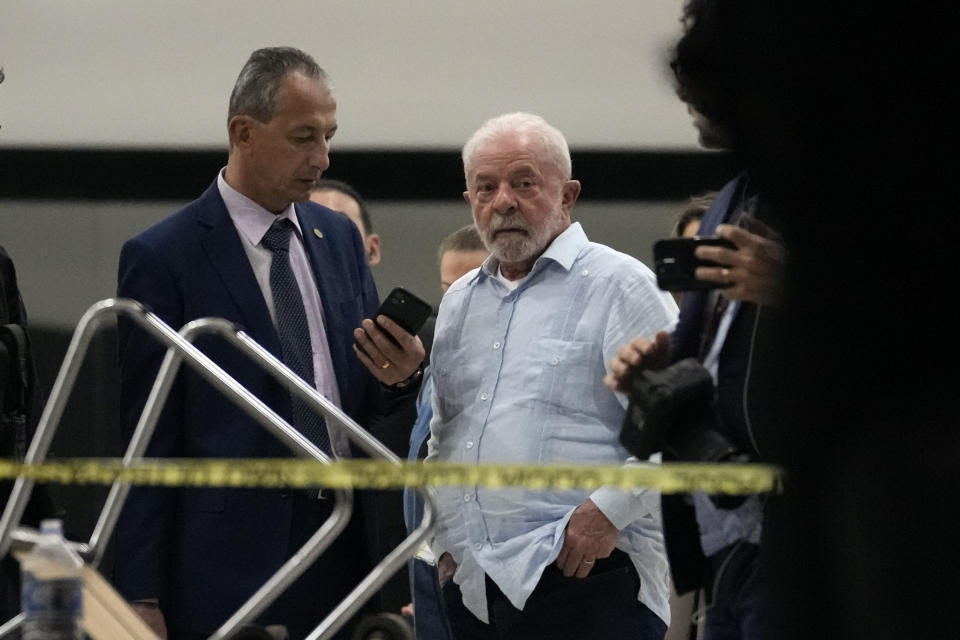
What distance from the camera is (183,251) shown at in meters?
2.97

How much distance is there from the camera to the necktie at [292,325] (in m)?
3.02

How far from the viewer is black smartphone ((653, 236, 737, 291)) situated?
2236 millimetres

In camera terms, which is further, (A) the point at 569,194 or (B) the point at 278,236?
(A) the point at 569,194

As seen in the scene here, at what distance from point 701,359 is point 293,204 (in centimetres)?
111

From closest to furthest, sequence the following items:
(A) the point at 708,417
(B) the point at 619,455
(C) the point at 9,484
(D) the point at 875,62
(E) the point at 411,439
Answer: (D) the point at 875,62 → (A) the point at 708,417 → (C) the point at 9,484 → (B) the point at 619,455 → (E) the point at 411,439

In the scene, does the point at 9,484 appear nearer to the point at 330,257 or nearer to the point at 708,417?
the point at 330,257

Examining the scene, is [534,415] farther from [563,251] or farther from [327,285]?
[327,285]

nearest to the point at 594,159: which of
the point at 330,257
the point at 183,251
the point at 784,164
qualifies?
the point at 330,257

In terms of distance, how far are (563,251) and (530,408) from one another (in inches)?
12.6

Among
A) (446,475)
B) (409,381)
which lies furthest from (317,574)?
(446,475)

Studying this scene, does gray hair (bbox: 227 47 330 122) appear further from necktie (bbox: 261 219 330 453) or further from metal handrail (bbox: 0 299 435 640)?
metal handrail (bbox: 0 299 435 640)

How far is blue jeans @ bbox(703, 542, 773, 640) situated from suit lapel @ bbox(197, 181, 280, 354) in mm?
1052

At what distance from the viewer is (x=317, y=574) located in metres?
3.22

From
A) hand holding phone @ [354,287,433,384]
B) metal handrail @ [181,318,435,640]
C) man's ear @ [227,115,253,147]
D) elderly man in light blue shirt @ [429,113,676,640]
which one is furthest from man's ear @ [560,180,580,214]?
metal handrail @ [181,318,435,640]
